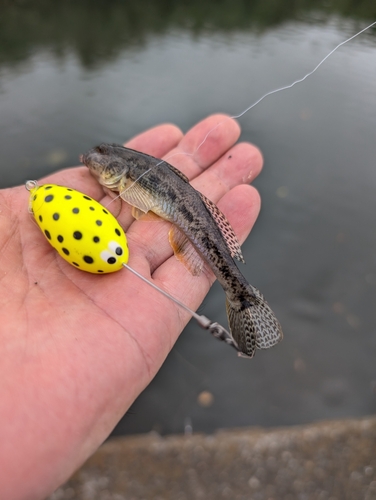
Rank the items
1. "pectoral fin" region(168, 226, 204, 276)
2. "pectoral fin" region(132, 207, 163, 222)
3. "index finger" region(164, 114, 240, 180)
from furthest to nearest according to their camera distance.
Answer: "index finger" region(164, 114, 240, 180)
"pectoral fin" region(132, 207, 163, 222)
"pectoral fin" region(168, 226, 204, 276)

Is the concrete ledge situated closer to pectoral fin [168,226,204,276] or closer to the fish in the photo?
the fish

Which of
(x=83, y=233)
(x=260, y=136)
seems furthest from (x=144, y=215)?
(x=260, y=136)

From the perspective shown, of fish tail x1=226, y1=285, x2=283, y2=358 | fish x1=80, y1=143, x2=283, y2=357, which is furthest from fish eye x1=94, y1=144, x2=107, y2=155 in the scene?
fish tail x1=226, y1=285, x2=283, y2=358

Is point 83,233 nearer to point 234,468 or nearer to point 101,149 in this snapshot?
point 101,149

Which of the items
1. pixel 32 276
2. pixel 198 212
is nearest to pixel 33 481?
pixel 32 276

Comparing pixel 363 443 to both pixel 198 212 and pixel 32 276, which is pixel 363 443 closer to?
pixel 198 212
